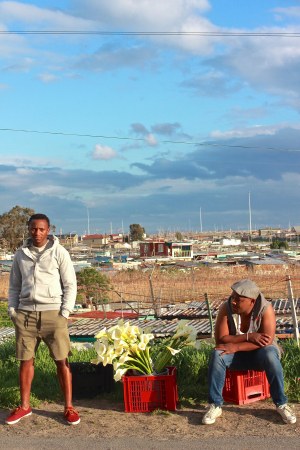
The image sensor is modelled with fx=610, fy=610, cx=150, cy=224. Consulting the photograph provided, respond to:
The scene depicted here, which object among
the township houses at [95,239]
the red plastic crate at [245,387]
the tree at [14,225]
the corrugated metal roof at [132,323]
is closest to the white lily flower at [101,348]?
the red plastic crate at [245,387]

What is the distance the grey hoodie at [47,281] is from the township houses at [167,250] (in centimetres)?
5395

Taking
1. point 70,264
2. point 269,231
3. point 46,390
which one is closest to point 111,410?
point 46,390

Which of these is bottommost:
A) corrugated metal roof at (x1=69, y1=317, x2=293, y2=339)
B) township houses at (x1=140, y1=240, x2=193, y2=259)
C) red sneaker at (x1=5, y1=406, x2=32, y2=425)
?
corrugated metal roof at (x1=69, y1=317, x2=293, y2=339)

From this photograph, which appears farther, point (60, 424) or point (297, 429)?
point (60, 424)

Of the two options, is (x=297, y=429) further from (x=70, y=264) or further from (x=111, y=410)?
(x=70, y=264)

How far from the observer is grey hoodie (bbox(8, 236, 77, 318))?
16.1 feet

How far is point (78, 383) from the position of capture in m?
5.55

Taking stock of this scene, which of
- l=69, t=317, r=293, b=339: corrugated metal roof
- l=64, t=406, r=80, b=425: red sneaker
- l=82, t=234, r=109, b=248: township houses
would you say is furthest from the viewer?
l=82, t=234, r=109, b=248: township houses

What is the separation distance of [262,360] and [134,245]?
9455cm

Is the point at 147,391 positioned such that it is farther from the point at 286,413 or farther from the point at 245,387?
the point at 286,413

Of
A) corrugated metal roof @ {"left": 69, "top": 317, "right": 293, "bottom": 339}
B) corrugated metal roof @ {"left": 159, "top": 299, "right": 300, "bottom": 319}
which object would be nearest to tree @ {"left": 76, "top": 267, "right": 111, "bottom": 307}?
corrugated metal roof @ {"left": 159, "top": 299, "right": 300, "bottom": 319}

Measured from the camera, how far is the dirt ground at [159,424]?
453cm

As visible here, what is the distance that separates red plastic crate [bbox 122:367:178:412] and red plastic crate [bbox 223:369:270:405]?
18.7 inches

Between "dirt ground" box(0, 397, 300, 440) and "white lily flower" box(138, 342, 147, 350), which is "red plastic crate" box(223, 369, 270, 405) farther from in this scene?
"white lily flower" box(138, 342, 147, 350)
